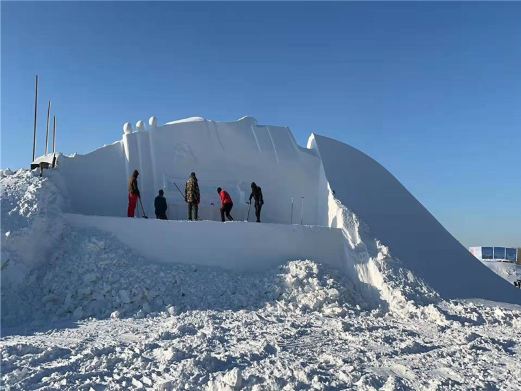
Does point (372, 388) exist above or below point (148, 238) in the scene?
below

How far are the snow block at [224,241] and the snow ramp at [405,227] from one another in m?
1.33

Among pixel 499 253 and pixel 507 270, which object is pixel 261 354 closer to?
pixel 507 270

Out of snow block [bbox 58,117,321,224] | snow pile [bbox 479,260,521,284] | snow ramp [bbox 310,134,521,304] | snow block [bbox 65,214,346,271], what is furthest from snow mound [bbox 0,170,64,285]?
snow pile [bbox 479,260,521,284]

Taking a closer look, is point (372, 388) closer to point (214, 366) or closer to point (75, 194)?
point (214, 366)

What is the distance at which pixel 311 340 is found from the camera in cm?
620

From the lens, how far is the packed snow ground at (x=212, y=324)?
4777mm

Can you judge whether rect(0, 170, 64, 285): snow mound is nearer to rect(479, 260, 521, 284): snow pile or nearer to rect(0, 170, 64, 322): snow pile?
rect(0, 170, 64, 322): snow pile

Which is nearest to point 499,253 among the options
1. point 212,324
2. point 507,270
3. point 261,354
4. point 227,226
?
point 507,270

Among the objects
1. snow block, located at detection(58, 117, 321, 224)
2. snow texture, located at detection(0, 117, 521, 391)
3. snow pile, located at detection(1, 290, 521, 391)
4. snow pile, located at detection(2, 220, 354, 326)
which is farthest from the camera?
snow block, located at detection(58, 117, 321, 224)

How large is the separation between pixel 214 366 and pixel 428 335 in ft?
11.9

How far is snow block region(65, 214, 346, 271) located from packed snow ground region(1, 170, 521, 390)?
29cm

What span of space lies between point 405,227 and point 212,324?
601 cm

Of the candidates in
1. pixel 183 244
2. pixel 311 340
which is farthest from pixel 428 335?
pixel 183 244

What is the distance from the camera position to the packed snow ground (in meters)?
4.78
